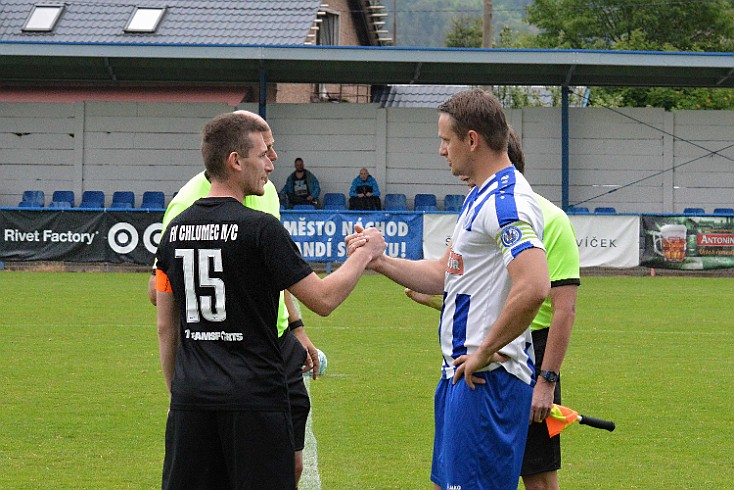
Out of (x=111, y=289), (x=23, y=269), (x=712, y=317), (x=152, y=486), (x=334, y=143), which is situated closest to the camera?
(x=152, y=486)

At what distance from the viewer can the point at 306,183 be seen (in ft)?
93.7

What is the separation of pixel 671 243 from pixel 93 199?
13.8 metres

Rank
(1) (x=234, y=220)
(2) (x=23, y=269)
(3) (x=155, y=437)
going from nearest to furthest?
1. (1) (x=234, y=220)
2. (3) (x=155, y=437)
3. (2) (x=23, y=269)

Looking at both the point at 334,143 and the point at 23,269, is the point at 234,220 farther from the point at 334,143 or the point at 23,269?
the point at 334,143

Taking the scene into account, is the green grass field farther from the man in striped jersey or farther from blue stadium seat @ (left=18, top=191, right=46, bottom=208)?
blue stadium seat @ (left=18, top=191, right=46, bottom=208)

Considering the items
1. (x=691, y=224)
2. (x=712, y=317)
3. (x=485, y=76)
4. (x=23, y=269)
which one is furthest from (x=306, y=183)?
(x=712, y=317)

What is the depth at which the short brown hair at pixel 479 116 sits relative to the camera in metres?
4.47

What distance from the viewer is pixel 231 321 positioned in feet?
14.6

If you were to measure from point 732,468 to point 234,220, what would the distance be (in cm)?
476

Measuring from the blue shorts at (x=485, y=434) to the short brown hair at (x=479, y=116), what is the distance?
2.91ft

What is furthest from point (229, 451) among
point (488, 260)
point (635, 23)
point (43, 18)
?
point (635, 23)

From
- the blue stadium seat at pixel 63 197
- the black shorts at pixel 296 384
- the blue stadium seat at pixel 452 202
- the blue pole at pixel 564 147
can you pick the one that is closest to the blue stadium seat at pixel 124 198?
the blue stadium seat at pixel 63 197

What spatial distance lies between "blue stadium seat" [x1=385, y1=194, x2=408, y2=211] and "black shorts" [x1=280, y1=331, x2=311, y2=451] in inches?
921

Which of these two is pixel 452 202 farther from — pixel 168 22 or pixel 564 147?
pixel 168 22
